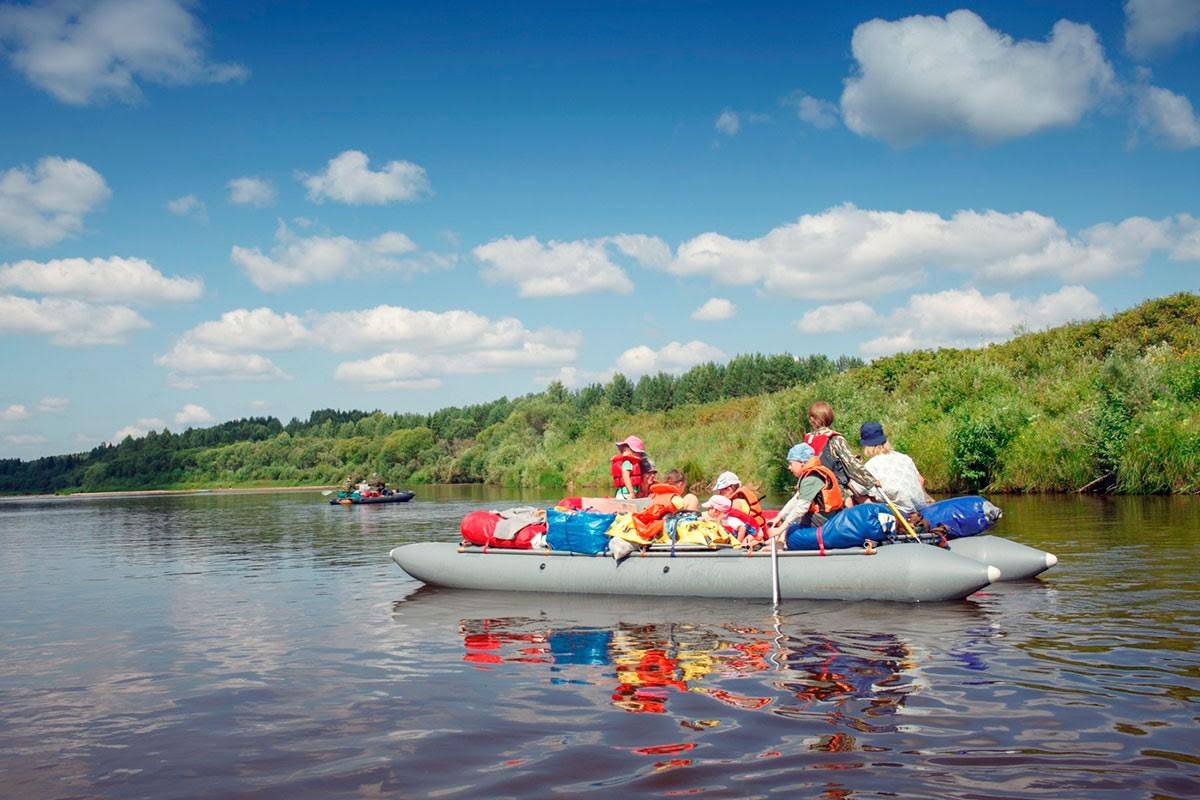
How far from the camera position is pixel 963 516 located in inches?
391

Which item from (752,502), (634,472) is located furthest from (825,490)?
(634,472)

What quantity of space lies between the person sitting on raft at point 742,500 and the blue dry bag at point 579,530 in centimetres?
132

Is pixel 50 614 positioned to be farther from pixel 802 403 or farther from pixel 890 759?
pixel 802 403

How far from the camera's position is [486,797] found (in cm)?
436

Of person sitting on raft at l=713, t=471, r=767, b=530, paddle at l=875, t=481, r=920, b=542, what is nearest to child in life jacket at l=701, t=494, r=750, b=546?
person sitting on raft at l=713, t=471, r=767, b=530

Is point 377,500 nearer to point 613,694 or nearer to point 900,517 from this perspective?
point 900,517

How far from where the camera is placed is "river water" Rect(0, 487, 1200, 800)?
457 centimetres

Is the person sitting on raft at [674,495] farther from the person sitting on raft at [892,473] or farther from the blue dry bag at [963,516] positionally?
the blue dry bag at [963,516]

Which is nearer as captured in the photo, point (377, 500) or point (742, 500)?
point (742, 500)

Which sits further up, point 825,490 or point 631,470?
point 631,470

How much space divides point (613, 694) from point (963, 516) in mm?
5401

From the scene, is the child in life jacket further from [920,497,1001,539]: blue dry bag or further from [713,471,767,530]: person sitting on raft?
[920,497,1001,539]: blue dry bag

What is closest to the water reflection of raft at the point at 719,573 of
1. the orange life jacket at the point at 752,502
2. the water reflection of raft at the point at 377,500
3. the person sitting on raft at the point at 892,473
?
the orange life jacket at the point at 752,502

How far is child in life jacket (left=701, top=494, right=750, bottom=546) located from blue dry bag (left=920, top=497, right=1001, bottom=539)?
193 centimetres
